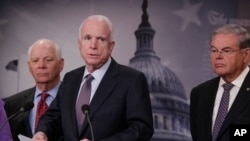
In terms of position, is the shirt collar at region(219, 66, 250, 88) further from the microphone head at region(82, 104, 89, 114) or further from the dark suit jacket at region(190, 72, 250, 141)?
the microphone head at region(82, 104, 89, 114)

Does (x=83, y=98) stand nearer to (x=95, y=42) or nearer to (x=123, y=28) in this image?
(x=95, y=42)

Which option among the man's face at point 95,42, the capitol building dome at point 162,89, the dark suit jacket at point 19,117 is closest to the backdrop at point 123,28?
the capitol building dome at point 162,89

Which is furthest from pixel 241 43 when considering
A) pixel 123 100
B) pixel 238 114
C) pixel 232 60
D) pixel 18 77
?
pixel 18 77

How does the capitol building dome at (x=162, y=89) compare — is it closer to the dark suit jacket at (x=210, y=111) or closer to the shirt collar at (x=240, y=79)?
the dark suit jacket at (x=210, y=111)

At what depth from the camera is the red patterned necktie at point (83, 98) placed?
2596 millimetres

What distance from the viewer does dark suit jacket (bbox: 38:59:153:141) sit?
8.27ft

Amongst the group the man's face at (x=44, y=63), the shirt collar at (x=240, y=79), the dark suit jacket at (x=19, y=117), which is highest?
the man's face at (x=44, y=63)

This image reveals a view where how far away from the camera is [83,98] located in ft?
8.69

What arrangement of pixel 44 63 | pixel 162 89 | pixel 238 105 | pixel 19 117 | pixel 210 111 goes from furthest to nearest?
pixel 162 89 < pixel 44 63 < pixel 19 117 < pixel 210 111 < pixel 238 105

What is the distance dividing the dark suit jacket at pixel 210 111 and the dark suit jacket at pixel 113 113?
490 millimetres

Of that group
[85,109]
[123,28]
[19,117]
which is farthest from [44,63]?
[85,109]

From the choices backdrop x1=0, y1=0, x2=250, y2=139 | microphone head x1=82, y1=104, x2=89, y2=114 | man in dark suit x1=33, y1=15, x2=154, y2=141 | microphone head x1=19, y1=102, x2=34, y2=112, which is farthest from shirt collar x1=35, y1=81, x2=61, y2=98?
microphone head x1=82, y1=104, x2=89, y2=114

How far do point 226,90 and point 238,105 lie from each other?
0.17 meters

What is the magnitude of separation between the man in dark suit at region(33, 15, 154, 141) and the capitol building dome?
1.84 metres
